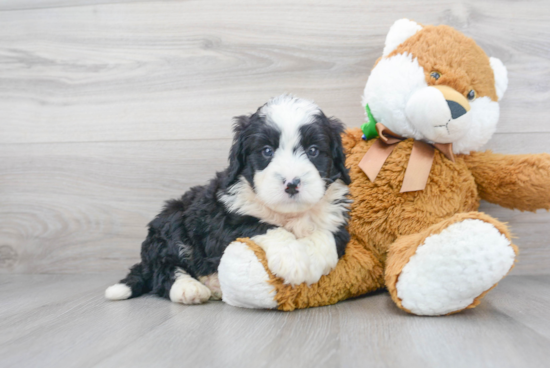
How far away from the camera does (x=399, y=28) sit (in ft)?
5.35

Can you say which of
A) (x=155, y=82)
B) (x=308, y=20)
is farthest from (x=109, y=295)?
(x=308, y=20)

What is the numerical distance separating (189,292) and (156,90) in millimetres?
1017

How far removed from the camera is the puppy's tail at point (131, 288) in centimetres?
158

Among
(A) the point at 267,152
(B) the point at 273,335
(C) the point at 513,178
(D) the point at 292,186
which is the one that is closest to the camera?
(B) the point at 273,335

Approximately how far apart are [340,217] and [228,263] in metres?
0.38

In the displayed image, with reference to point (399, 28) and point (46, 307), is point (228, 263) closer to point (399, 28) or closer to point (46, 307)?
point (46, 307)

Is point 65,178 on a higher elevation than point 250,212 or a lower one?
lower

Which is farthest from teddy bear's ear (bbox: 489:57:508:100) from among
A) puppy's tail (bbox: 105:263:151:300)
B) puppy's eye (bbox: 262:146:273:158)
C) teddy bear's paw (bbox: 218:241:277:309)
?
puppy's tail (bbox: 105:263:151:300)

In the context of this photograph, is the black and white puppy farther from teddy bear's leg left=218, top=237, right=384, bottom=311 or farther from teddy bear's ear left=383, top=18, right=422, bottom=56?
teddy bear's ear left=383, top=18, right=422, bottom=56

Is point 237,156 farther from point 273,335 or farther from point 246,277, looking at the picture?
point 273,335

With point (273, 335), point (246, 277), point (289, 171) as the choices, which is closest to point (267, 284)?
point (246, 277)

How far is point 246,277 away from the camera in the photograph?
1252mm

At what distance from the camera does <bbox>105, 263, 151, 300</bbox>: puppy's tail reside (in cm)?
158

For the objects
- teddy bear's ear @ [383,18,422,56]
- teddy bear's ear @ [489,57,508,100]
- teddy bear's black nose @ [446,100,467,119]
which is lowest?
teddy bear's black nose @ [446,100,467,119]
